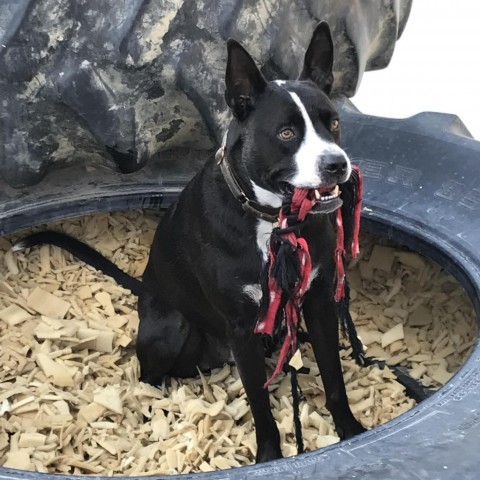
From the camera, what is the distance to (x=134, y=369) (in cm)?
153

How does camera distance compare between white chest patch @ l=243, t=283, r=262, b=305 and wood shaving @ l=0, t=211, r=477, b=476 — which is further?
wood shaving @ l=0, t=211, r=477, b=476

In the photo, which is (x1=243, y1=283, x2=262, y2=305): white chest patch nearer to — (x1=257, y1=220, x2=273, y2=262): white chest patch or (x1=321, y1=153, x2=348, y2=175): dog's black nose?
(x1=257, y1=220, x2=273, y2=262): white chest patch

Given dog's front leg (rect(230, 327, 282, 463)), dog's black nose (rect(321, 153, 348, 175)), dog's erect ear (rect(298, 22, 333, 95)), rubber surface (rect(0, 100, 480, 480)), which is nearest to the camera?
rubber surface (rect(0, 100, 480, 480))

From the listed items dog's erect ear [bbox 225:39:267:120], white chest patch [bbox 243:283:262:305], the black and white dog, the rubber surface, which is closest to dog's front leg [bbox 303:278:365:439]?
the black and white dog

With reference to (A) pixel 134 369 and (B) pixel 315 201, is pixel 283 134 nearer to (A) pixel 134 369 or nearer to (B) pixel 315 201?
(B) pixel 315 201

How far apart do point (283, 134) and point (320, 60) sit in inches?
6.2

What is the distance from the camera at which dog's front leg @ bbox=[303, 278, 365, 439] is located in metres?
1.29

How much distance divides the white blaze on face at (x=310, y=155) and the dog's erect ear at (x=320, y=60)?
0.38 feet

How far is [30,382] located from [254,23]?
71 cm

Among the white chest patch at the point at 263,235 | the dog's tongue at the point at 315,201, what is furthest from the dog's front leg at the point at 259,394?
the dog's tongue at the point at 315,201

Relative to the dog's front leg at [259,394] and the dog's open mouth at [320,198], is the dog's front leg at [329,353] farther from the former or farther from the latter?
the dog's open mouth at [320,198]

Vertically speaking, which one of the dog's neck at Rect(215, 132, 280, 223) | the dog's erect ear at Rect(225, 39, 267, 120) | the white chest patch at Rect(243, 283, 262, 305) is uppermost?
the dog's erect ear at Rect(225, 39, 267, 120)

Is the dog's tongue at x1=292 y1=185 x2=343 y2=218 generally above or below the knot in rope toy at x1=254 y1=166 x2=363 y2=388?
above

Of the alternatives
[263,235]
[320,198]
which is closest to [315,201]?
[320,198]
